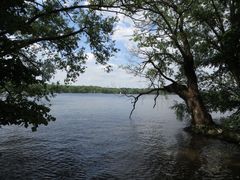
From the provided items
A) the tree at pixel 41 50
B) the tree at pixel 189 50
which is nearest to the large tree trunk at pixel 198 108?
the tree at pixel 189 50

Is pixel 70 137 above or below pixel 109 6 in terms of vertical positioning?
below

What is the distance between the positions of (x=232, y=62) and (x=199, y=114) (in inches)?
482

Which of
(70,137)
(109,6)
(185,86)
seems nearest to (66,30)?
(109,6)

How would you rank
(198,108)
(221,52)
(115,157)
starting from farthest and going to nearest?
(198,108)
(115,157)
(221,52)

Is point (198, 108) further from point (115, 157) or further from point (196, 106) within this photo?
point (115, 157)

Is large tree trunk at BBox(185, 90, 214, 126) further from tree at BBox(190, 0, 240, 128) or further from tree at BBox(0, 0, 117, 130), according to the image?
tree at BBox(0, 0, 117, 130)

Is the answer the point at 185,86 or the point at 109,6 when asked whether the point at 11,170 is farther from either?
the point at 185,86

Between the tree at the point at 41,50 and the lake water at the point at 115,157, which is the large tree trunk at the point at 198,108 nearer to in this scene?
the lake water at the point at 115,157

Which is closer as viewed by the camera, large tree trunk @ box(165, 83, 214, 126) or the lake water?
the lake water

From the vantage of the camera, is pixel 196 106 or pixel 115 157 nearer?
pixel 115 157

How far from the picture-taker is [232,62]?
16.2m

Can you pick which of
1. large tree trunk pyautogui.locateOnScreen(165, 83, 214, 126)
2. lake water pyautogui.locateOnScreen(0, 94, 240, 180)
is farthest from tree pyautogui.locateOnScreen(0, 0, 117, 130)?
large tree trunk pyautogui.locateOnScreen(165, 83, 214, 126)

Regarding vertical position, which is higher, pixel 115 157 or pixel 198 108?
pixel 198 108

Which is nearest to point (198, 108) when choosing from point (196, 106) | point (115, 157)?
point (196, 106)
